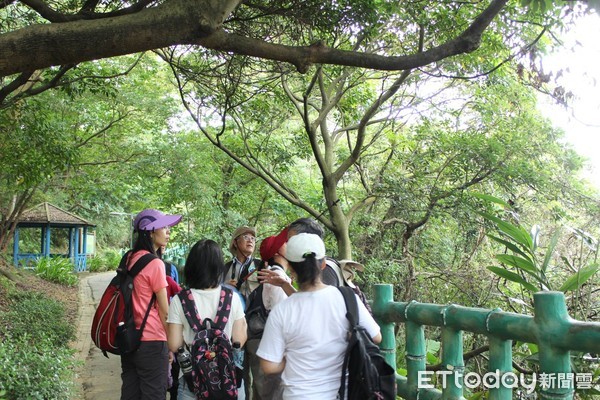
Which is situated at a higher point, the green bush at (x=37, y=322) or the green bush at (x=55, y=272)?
the green bush at (x=55, y=272)

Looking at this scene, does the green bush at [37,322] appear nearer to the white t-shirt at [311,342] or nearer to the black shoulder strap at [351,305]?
the white t-shirt at [311,342]

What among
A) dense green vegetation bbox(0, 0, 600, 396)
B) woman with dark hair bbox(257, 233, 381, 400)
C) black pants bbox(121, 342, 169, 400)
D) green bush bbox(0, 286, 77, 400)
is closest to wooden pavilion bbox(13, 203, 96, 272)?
dense green vegetation bbox(0, 0, 600, 396)

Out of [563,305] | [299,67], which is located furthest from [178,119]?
[563,305]

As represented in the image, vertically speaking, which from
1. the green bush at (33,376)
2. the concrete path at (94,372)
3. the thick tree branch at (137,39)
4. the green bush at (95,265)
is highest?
the thick tree branch at (137,39)

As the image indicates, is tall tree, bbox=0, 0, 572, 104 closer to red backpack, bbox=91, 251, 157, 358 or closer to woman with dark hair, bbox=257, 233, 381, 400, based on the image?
red backpack, bbox=91, 251, 157, 358

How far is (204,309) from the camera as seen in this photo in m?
3.21

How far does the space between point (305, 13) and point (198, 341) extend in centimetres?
395

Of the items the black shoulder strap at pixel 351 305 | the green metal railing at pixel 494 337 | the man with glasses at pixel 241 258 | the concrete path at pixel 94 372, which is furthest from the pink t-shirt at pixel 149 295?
the concrete path at pixel 94 372

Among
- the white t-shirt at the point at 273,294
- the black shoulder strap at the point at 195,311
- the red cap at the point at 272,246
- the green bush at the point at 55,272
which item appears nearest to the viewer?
the black shoulder strap at the point at 195,311

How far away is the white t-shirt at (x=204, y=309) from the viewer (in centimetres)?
317

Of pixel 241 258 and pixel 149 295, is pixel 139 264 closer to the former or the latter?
pixel 149 295

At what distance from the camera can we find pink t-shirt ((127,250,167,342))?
3.60 m

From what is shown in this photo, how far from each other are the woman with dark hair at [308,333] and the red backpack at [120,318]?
52.1 inches

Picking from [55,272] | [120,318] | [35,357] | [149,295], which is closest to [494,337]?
[149,295]
